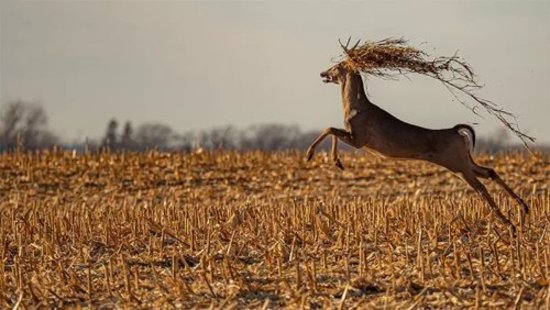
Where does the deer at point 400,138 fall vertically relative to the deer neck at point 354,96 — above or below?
below

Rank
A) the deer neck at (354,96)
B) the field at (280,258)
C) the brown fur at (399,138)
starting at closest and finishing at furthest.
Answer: the field at (280,258), the brown fur at (399,138), the deer neck at (354,96)

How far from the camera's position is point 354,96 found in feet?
44.3

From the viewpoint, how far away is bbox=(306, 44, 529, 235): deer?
1325 cm

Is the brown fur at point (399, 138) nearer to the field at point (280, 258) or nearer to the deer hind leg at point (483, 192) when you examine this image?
the deer hind leg at point (483, 192)

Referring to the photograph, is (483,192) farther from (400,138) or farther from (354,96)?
(354,96)

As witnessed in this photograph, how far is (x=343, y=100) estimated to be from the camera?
13672 mm

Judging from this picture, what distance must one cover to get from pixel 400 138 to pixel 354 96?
0.78 metres

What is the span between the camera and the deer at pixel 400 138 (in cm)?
1325

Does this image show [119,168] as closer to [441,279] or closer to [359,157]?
[359,157]

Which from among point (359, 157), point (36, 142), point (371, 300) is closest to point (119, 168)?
point (359, 157)

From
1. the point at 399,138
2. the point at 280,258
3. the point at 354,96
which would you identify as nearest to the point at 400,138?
the point at 399,138

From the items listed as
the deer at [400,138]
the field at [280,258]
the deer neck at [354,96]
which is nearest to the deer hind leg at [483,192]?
the deer at [400,138]

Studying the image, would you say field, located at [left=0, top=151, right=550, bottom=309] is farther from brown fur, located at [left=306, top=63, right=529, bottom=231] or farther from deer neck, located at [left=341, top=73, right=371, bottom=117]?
deer neck, located at [left=341, top=73, right=371, bottom=117]

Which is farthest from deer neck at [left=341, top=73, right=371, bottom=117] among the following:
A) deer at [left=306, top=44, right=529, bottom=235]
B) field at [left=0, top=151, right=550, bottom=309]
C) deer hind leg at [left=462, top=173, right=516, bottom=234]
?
deer hind leg at [left=462, top=173, right=516, bottom=234]
